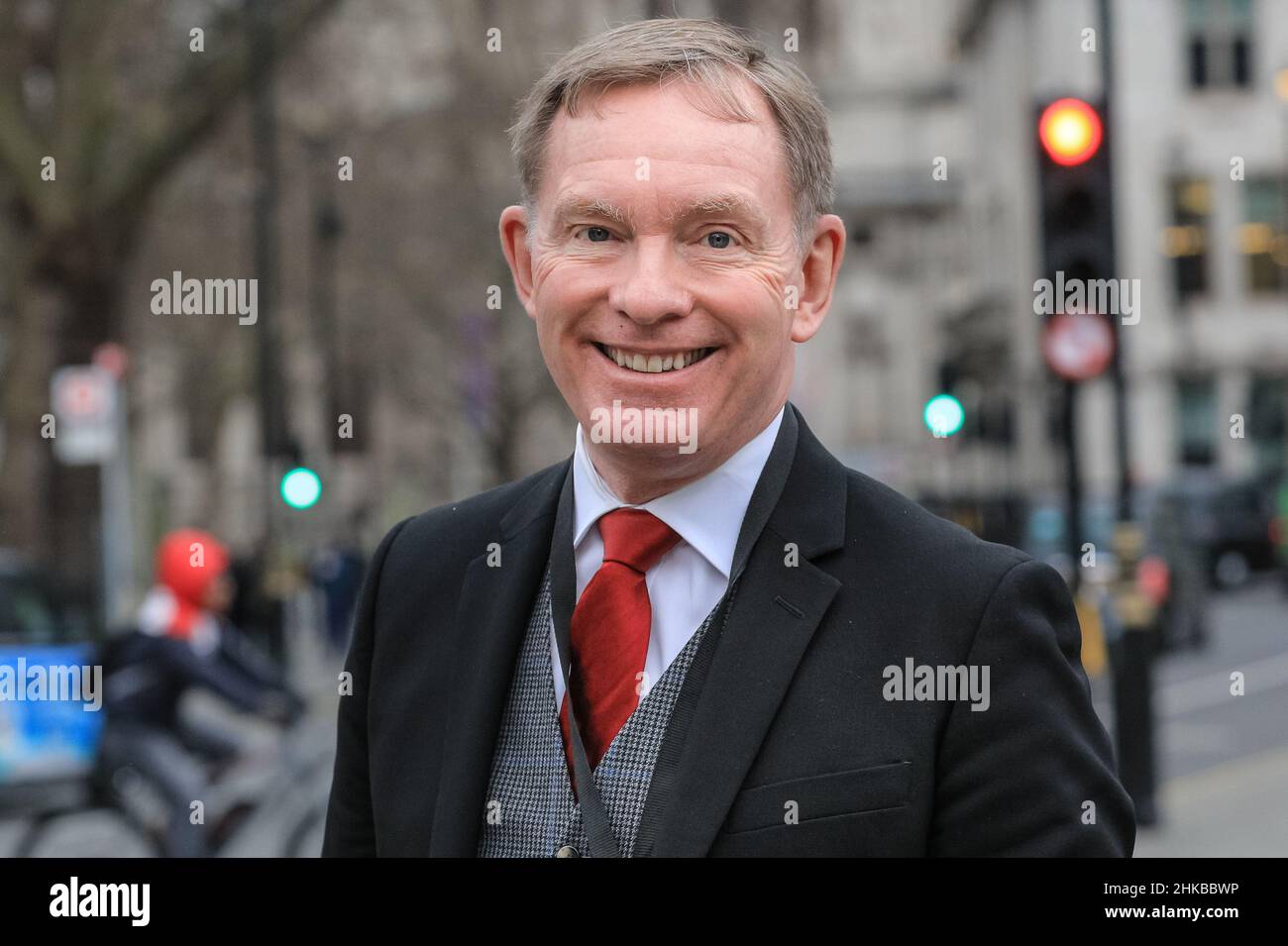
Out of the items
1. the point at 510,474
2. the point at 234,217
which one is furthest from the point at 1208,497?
the point at 234,217

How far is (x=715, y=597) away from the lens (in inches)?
86.4

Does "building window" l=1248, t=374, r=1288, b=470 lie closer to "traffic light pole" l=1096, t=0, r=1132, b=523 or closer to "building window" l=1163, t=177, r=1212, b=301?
"building window" l=1163, t=177, r=1212, b=301

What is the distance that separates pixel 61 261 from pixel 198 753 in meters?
10.6

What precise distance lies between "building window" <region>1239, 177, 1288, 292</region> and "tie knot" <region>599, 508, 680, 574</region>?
3586cm

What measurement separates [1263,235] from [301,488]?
36048 mm

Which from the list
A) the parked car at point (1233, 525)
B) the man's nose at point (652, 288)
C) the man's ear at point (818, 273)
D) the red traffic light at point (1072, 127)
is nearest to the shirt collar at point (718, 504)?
the man's ear at point (818, 273)

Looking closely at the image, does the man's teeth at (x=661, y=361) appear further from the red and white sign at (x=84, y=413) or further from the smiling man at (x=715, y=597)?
the red and white sign at (x=84, y=413)

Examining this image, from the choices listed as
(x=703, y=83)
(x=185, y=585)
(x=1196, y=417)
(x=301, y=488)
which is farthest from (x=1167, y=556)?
(x=1196, y=417)

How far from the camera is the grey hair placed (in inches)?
80.4

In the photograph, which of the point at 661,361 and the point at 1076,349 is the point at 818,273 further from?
the point at 1076,349

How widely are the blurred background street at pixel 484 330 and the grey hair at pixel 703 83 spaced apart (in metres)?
0.55

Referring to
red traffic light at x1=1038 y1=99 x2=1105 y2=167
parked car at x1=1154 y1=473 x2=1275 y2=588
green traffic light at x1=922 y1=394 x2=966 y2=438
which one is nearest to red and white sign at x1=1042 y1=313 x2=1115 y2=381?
red traffic light at x1=1038 y1=99 x2=1105 y2=167
